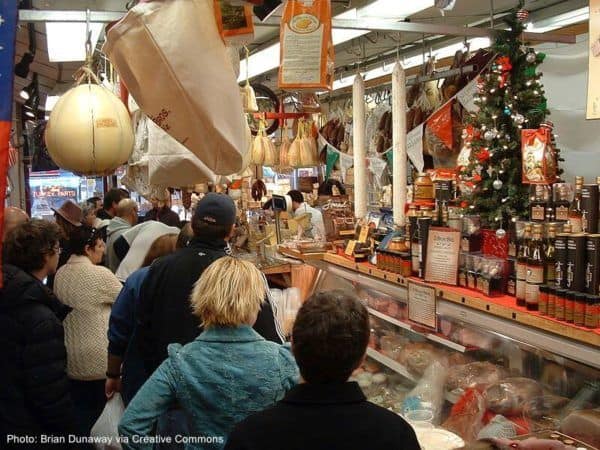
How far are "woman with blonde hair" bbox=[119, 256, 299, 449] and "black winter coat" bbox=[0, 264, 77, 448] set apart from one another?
3.08 feet

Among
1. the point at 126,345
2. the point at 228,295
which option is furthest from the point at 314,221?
the point at 228,295

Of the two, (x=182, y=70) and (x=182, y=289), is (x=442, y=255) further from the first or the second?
(x=182, y=70)

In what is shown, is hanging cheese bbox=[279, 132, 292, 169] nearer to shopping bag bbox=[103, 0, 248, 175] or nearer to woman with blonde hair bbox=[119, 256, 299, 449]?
woman with blonde hair bbox=[119, 256, 299, 449]

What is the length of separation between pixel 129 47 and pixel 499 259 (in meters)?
2.20

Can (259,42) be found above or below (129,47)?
above

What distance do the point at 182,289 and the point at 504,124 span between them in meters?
2.06

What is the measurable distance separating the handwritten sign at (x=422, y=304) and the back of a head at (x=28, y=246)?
200 centimetres

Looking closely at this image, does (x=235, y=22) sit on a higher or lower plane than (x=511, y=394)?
higher

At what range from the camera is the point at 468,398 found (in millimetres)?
3154

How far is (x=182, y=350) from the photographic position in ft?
7.93

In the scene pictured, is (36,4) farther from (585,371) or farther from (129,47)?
(585,371)

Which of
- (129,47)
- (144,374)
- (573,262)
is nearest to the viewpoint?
(129,47)

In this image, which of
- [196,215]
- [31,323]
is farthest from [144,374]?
[196,215]

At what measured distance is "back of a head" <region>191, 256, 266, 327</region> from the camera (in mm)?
2418
